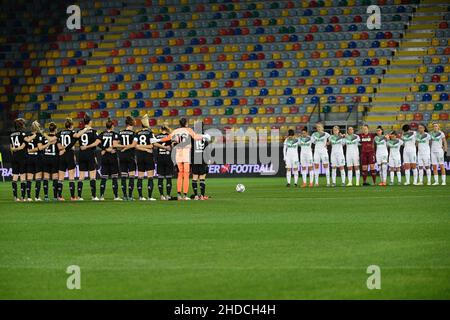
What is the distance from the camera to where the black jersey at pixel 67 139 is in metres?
25.7

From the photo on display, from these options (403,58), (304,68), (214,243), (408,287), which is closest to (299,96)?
(304,68)

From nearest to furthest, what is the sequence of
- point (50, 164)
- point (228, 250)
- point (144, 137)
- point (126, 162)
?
1. point (228, 250)
2. point (144, 137)
3. point (126, 162)
4. point (50, 164)

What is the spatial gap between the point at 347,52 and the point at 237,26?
6422mm

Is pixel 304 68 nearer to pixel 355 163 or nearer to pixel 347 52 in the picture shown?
pixel 347 52

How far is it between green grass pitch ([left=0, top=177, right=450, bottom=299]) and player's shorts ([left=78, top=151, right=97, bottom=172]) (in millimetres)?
3048

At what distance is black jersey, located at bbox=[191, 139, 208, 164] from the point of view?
24.5 m

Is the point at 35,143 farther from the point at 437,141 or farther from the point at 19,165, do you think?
the point at 437,141

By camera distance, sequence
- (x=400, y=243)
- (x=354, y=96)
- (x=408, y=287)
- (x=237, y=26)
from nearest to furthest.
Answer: (x=408, y=287)
(x=400, y=243)
(x=354, y=96)
(x=237, y=26)

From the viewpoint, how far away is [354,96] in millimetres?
44062

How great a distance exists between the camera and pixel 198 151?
24.5 meters

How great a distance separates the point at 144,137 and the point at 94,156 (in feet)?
5.79

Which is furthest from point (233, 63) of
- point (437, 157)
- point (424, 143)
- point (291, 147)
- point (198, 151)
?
point (198, 151)

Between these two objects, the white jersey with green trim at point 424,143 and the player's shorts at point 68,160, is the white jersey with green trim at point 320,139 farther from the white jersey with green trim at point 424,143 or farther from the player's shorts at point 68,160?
the player's shorts at point 68,160

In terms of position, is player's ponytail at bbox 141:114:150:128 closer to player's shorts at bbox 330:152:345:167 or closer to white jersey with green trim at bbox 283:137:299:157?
white jersey with green trim at bbox 283:137:299:157
